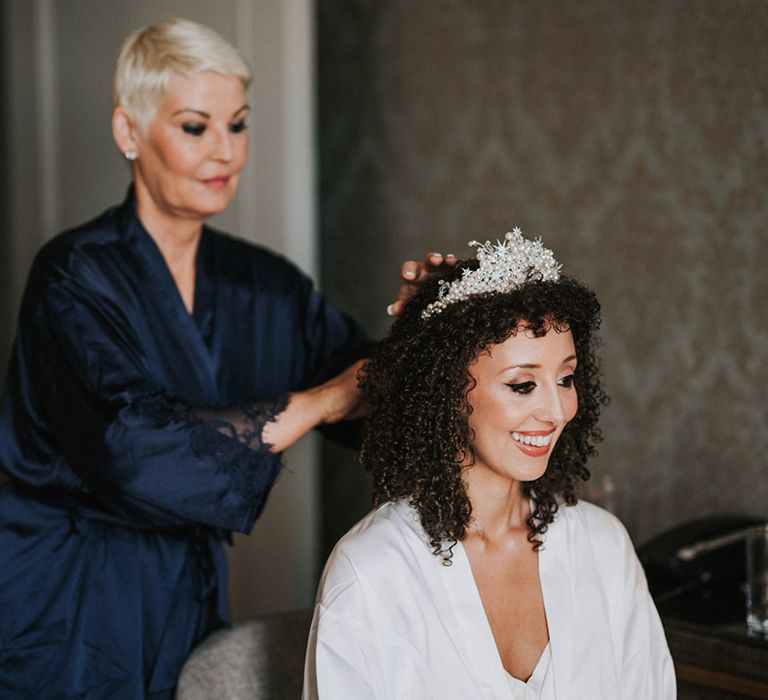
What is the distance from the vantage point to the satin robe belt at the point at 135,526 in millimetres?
1969

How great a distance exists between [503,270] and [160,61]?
0.80 metres

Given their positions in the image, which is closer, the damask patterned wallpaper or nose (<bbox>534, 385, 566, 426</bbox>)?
nose (<bbox>534, 385, 566, 426</bbox>)

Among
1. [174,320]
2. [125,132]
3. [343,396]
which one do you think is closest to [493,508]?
[343,396]

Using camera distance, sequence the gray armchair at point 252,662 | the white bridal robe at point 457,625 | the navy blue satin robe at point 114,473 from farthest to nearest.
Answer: the navy blue satin robe at point 114,473, the gray armchair at point 252,662, the white bridal robe at point 457,625

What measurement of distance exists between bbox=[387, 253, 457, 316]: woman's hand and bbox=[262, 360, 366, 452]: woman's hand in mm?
137

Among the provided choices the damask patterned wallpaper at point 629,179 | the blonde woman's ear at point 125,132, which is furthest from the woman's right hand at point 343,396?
the damask patterned wallpaper at point 629,179

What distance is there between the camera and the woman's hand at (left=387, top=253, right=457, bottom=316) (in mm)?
1801

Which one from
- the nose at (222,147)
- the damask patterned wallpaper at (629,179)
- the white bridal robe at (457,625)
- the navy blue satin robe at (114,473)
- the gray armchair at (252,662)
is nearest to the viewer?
the white bridal robe at (457,625)

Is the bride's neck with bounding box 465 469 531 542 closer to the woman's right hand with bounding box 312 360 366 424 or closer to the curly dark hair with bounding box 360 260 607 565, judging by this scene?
the curly dark hair with bounding box 360 260 607 565

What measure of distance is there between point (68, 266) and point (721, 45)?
4.74 feet

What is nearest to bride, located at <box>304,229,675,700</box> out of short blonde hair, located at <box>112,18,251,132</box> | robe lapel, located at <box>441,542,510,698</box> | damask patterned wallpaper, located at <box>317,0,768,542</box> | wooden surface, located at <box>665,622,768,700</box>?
robe lapel, located at <box>441,542,510,698</box>

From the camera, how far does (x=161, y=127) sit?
2.05 metres

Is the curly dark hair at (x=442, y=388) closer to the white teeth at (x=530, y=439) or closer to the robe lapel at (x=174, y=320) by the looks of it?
the white teeth at (x=530, y=439)

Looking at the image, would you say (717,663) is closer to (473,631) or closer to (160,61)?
(473,631)
